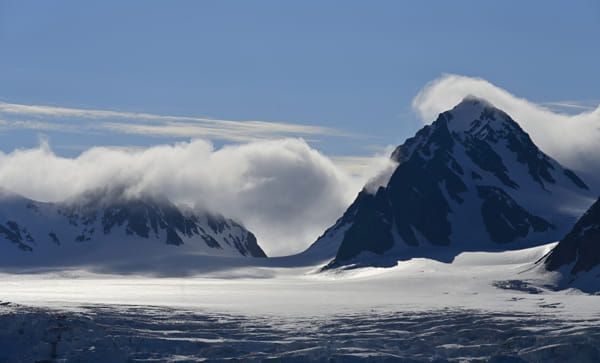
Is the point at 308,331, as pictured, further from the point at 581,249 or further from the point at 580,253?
the point at 581,249

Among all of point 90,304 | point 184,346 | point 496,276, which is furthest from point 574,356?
point 496,276

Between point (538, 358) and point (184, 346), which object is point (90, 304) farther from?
point (538, 358)

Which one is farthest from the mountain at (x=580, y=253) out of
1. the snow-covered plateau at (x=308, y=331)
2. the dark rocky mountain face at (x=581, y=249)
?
the snow-covered plateau at (x=308, y=331)

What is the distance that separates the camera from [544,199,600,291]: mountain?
459ft

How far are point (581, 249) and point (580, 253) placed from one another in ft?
2.62

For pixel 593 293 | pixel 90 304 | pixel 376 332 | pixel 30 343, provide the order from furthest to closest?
1. pixel 593 293
2. pixel 90 304
3. pixel 376 332
4. pixel 30 343

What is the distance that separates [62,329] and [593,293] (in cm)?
8312

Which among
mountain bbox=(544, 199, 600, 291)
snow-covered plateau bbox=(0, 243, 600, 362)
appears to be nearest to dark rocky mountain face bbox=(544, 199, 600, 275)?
mountain bbox=(544, 199, 600, 291)

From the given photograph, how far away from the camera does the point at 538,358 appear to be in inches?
2403

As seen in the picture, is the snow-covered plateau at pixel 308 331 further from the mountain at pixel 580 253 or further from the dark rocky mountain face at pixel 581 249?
the dark rocky mountain face at pixel 581 249

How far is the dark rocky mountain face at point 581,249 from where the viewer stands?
14225 cm

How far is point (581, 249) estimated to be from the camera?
146500 mm

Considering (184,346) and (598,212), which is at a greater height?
(598,212)

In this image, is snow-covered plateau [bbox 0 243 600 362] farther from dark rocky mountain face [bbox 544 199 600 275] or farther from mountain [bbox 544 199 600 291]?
dark rocky mountain face [bbox 544 199 600 275]
